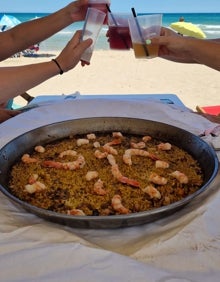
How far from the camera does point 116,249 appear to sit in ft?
3.06

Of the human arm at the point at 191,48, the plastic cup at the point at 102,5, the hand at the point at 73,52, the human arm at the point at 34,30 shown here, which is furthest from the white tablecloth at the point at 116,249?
the human arm at the point at 34,30

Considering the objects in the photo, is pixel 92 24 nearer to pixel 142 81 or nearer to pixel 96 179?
pixel 96 179

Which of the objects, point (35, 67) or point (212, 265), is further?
point (35, 67)

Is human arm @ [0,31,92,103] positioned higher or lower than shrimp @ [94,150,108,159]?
higher

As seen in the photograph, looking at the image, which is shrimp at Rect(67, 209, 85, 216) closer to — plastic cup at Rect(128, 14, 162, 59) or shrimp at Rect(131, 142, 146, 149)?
shrimp at Rect(131, 142, 146, 149)

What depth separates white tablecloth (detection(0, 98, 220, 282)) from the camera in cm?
77

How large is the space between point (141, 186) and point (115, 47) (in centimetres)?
84

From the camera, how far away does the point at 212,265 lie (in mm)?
829

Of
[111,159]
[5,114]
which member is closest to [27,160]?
[111,159]

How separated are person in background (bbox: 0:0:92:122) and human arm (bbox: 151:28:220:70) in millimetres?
451

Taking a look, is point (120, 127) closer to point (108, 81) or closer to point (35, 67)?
point (35, 67)

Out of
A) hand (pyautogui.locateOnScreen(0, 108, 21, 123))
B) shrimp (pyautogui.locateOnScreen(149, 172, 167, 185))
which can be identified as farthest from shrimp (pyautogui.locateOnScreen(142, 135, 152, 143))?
hand (pyautogui.locateOnScreen(0, 108, 21, 123))

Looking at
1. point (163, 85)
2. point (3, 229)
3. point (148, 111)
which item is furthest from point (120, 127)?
point (163, 85)

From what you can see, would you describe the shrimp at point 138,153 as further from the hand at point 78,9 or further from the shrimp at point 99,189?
the hand at point 78,9
